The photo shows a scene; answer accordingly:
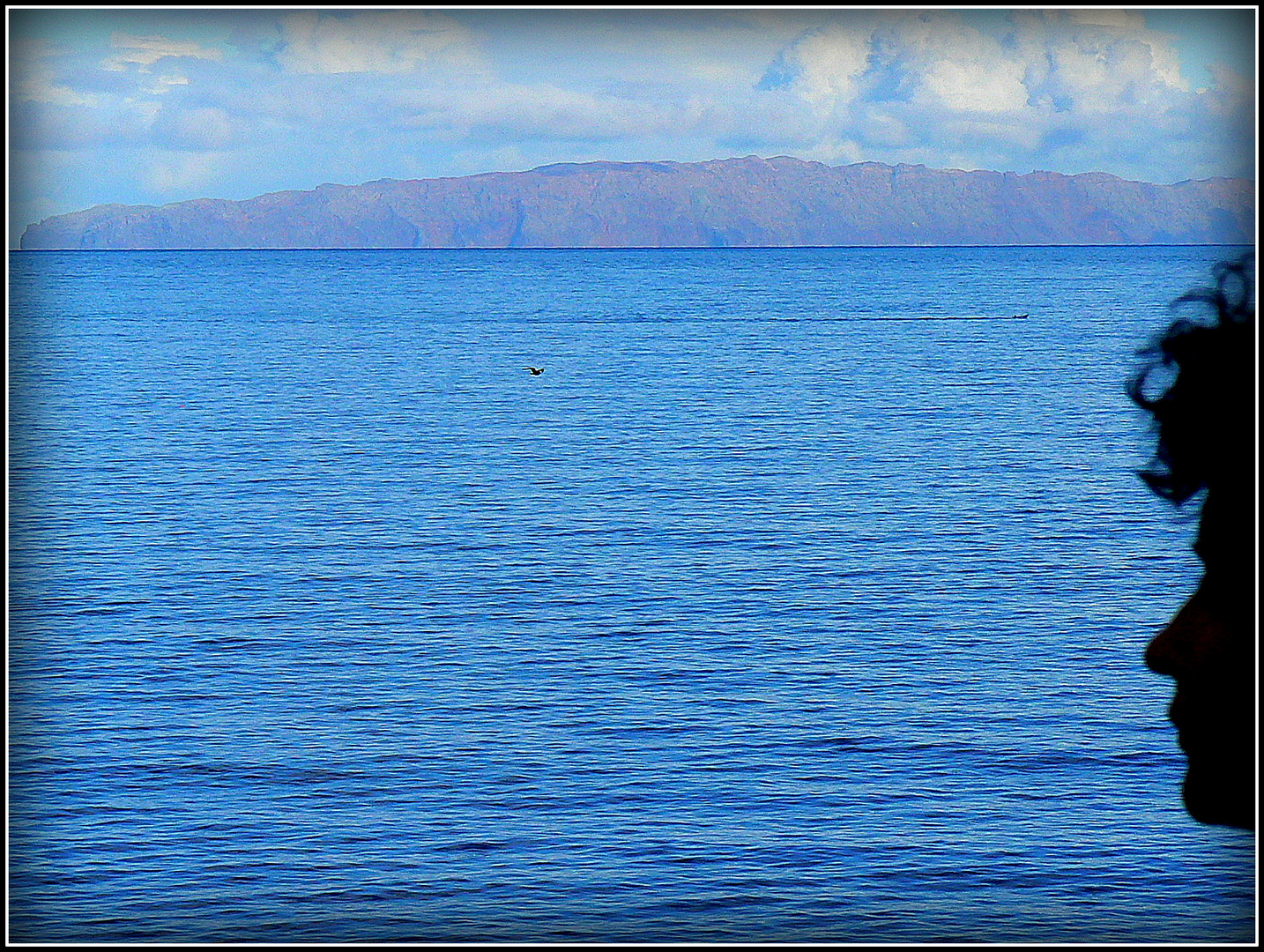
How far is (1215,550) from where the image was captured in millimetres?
3176

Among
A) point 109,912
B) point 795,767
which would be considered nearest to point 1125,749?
point 795,767

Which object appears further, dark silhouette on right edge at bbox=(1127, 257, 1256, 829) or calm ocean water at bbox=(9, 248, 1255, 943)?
calm ocean water at bbox=(9, 248, 1255, 943)

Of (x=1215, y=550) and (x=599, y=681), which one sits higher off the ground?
(x=1215, y=550)

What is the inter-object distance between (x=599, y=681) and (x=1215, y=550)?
2514 cm

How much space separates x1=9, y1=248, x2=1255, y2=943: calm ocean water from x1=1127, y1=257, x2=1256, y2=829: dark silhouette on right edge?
0.93 feet

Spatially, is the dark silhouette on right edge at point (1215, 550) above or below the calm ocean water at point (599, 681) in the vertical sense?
above

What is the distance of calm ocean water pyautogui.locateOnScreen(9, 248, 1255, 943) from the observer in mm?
19734

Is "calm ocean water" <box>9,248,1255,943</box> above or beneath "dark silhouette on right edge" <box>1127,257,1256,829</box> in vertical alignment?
beneath

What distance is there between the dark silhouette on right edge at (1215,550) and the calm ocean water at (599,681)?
0.93 feet

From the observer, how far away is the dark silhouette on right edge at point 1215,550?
3111 mm

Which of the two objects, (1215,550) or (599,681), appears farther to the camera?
(599,681)

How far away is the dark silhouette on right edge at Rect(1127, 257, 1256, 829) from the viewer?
3.11 metres

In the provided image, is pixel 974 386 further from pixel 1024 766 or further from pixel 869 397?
pixel 1024 766

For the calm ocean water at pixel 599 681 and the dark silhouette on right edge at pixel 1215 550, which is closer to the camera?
the dark silhouette on right edge at pixel 1215 550
